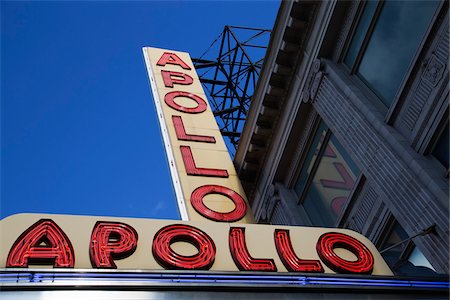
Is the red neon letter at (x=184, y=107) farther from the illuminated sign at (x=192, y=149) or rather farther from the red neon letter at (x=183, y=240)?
the red neon letter at (x=183, y=240)

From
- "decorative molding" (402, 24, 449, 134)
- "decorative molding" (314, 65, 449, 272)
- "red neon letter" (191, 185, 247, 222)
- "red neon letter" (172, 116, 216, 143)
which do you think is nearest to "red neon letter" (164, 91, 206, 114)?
"red neon letter" (172, 116, 216, 143)

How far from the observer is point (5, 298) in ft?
18.8

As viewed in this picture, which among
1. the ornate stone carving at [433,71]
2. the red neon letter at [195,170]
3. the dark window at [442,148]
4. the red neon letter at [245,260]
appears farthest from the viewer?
the red neon letter at [195,170]

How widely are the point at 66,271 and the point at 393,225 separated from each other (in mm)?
8182

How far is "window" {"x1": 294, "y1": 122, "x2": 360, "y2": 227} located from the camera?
1420 centimetres

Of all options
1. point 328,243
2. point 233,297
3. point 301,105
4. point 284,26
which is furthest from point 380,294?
point 284,26

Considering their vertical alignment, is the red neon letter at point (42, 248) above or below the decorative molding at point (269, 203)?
below

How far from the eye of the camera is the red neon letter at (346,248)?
793 cm

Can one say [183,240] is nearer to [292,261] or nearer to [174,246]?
[174,246]

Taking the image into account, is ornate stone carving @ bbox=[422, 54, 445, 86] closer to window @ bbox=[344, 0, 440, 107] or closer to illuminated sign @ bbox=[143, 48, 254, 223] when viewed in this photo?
window @ bbox=[344, 0, 440, 107]

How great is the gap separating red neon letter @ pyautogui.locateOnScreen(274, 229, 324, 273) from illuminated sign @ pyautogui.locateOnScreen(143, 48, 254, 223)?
2738mm

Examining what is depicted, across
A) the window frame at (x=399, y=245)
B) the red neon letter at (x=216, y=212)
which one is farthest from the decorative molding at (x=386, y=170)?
the red neon letter at (x=216, y=212)

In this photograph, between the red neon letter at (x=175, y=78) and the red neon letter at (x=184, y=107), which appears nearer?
the red neon letter at (x=184, y=107)

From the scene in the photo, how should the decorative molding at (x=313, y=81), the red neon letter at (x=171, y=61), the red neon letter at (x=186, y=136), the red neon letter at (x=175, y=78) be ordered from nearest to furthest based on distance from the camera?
the red neon letter at (x=186, y=136) < the decorative molding at (x=313, y=81) < the red neon letter at (x=175, y=78) < the red neon letter at (x=171, y=61)
